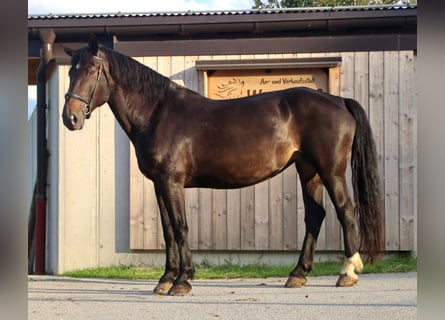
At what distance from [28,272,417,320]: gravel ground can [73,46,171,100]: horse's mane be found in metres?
1.86

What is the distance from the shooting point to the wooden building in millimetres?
7359

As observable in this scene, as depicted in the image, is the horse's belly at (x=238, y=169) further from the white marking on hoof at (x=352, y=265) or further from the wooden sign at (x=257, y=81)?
the wooden sign at (x=257, y=81)

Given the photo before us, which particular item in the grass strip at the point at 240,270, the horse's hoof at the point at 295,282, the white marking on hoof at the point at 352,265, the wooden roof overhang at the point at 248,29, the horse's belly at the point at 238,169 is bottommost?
the grass strip at the point at 240,270

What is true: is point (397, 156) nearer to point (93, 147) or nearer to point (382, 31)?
point (382, 31)

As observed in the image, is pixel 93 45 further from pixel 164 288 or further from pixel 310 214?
pixel 310 214

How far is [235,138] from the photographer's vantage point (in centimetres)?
515

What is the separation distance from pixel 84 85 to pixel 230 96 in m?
2.99

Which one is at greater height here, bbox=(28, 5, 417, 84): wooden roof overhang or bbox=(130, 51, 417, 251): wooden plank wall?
bbox=(28, 5, 417, 84): wooden roof overhang

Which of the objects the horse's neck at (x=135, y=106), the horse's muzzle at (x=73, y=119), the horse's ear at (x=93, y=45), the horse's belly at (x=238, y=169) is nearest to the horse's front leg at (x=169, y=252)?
the horse's belly at (x=238, y=169)

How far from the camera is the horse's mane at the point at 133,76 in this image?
16.9 feet

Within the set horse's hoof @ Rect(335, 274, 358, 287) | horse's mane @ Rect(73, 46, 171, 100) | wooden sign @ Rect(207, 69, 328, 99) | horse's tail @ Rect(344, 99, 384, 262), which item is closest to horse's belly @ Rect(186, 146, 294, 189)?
horse's tail @ Rect(344, 99, 384, 262)

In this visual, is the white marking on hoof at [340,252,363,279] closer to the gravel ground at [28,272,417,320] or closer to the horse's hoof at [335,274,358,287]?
the horse's hoof at [335,274,358,287]

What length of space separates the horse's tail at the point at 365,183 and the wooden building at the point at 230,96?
2.05 m

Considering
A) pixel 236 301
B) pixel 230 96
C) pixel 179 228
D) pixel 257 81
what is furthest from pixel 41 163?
pixel 236 301
